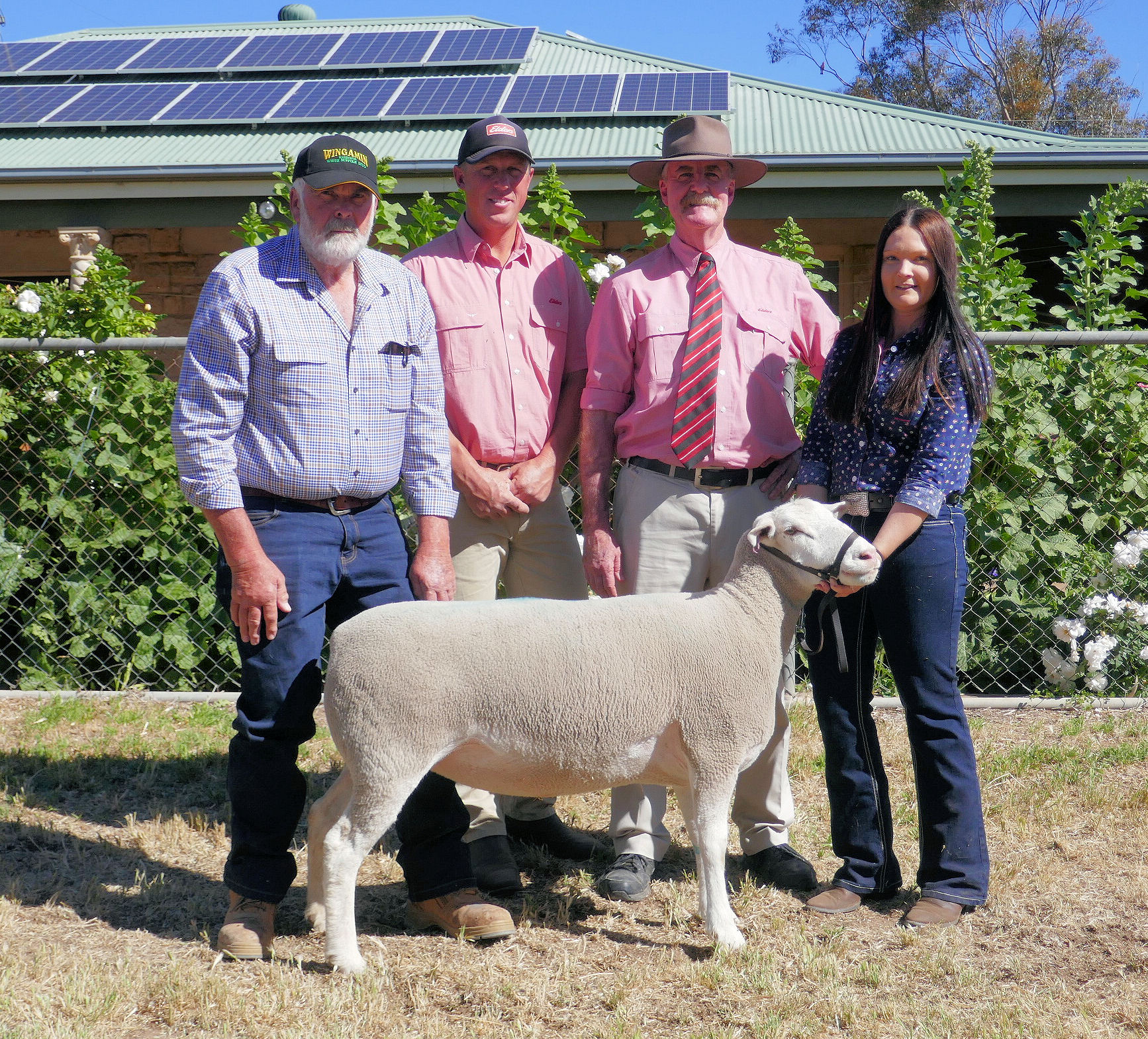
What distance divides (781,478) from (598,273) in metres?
2.23

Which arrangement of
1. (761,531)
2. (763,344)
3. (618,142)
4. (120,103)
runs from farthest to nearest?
(120,103) → (618,142) → (763,344) → (761,531)

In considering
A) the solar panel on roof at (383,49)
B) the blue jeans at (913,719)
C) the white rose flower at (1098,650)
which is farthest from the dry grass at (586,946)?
the solar panel on roof at (383,49)

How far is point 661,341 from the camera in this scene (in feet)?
12.9

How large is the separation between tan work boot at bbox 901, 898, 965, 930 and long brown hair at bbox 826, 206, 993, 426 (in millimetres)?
1629

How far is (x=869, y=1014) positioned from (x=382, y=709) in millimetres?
1630

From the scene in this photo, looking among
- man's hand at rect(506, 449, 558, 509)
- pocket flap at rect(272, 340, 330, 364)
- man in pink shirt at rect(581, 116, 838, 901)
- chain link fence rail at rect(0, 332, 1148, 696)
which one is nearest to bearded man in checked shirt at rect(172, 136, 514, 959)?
pocket flap at rect(272, 340, 330, 364)

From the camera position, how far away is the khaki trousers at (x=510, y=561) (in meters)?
4.08

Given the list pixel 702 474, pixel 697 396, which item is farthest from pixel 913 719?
pixel 697 396

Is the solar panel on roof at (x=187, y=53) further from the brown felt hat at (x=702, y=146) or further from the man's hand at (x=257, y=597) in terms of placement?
the man's hand at (x=257, y=597)

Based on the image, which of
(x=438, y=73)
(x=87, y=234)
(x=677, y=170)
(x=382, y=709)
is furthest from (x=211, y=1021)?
(x=438, y=73)

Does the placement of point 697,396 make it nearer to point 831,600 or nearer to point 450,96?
point 831,600

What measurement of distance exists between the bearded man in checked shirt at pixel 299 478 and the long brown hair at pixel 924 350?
1478 mm

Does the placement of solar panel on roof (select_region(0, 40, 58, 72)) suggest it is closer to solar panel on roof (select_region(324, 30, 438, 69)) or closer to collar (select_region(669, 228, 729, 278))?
solar panel on roof (select_region(324, 30, 438, 69))

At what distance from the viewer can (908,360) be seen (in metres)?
3.58
